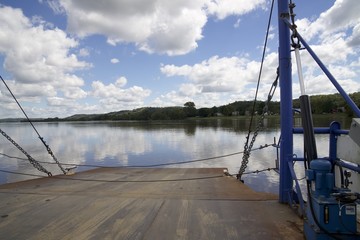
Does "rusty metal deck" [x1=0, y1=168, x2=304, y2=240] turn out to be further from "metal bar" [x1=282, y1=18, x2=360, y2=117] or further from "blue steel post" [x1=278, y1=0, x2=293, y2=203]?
"metal bar" [x1=282, y1=18, x2=360, y2=117]

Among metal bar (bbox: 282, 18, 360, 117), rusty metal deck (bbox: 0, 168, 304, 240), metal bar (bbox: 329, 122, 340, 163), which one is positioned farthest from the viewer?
metal bar (bbox: 329, 122, 340, 163)

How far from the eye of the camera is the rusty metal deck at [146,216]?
355 centimetres

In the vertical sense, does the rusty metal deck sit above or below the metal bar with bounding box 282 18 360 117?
below

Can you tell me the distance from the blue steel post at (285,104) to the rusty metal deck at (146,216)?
14.8 inches

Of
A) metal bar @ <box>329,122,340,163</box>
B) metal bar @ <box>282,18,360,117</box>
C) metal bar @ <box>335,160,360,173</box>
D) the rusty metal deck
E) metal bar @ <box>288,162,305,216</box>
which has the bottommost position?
the rusty metal deck

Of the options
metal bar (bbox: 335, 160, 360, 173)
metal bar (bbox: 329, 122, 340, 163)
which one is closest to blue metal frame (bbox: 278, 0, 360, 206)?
metal bar (bbox: 329, 122, 340, 163)

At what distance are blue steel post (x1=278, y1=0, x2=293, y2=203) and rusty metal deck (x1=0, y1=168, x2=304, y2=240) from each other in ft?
1.23

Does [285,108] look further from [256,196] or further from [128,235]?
[128,235]

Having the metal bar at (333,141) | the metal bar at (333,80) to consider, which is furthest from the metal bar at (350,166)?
the metal bar at (333,80)

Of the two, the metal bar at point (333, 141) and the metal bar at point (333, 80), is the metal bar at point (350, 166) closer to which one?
the metal bar at point (333, 141)

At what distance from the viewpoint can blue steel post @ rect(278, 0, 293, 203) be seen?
4.59 meters

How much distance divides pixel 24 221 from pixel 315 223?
382 cm

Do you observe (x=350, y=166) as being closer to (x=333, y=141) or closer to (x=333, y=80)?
(x=333, y=141)

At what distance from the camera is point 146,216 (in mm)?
4172
